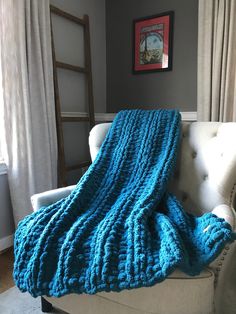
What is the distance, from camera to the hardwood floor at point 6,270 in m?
1.56

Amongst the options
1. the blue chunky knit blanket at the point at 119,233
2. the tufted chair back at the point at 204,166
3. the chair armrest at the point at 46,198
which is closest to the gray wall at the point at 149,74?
the tufted chair back at the point at 204,166

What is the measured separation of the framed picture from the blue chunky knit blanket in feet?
3.38

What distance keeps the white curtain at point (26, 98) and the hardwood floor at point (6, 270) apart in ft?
0.82

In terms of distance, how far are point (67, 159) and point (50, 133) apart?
0.43 m

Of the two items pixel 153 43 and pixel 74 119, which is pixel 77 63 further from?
pixel 153 43

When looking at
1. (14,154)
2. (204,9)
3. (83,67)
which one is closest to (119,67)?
(83,67)

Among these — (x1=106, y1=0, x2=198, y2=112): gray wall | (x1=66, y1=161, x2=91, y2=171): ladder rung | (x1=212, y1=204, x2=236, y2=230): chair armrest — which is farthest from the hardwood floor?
(x1=106, y1=0, x2=198, y2=112): gray wall

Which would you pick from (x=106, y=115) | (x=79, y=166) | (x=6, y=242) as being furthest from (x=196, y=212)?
(x=106, y=115)

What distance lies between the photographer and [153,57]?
2.29 meters

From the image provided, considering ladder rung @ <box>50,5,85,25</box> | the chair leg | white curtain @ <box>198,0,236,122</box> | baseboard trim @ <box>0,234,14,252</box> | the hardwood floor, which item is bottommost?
the hardwood floor

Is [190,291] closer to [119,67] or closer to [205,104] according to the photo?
[205,104]

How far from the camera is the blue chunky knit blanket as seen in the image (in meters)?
0.91

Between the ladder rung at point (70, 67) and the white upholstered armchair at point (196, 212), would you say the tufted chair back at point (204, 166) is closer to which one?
the white upholstered armchair at point (196, 212)

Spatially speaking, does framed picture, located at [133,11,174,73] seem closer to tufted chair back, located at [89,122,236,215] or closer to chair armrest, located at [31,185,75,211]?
tufted chair back, located at [89,122,236,215]
